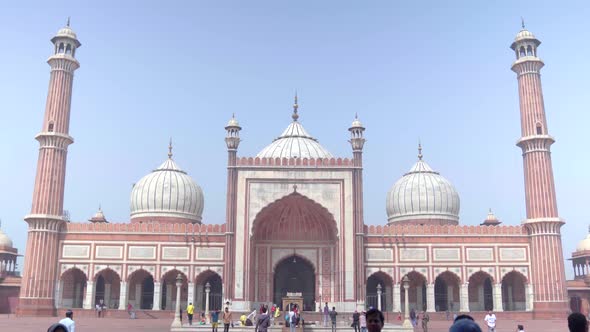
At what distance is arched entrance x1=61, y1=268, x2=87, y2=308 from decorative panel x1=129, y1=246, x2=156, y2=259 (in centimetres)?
291

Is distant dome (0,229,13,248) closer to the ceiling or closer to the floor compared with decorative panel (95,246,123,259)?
closer to the ceiling

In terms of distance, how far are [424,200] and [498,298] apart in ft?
25.8

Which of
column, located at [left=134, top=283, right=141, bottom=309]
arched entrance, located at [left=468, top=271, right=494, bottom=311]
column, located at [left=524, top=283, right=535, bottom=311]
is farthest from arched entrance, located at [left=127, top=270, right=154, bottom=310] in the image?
column, located at [left=524, top=283, right=535, bottom=311]

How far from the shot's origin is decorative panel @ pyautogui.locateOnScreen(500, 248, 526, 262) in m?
28.9

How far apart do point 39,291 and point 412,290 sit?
18116 mm

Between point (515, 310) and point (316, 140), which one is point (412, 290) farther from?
point (316, 140)

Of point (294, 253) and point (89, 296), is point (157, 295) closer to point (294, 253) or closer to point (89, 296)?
point (89, 296)

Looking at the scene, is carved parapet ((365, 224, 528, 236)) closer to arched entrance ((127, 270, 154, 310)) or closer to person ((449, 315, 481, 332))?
arched entrance ((127, 270, 154, 310))

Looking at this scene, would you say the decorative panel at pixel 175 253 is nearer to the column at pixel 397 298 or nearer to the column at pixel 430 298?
the column at pixel 397 298

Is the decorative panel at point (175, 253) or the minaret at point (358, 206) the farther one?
the decorative panel at point (175, 253)

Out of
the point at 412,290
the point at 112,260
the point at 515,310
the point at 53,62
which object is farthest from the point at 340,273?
the point at 53,62

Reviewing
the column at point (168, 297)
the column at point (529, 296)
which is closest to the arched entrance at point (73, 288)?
the column at point (168, 297)

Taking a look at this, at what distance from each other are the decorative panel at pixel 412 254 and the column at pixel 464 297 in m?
2.25

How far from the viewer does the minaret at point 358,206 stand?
89.7 ft
